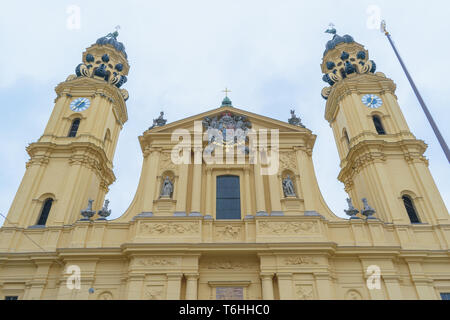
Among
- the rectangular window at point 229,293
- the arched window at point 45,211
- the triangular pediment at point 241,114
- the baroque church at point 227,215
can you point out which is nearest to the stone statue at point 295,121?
the baroque church at point 227,215

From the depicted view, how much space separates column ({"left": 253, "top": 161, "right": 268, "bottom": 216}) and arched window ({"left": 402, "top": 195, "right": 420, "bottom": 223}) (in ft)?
23.2

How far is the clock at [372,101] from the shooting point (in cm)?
2084

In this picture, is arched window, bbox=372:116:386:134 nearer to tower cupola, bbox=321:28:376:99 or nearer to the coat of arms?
tower cupola, bbox=321:28:376:99

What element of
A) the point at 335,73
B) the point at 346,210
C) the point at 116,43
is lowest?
the point at 346,210

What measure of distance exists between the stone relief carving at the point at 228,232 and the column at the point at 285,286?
2389 millimetres

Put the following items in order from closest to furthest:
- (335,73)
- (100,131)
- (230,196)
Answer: (230,196), (100,131), (335,73)

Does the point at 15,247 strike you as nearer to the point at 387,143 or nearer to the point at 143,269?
the point at 143,269

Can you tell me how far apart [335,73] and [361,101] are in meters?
4.01

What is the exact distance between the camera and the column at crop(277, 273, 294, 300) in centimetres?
1288

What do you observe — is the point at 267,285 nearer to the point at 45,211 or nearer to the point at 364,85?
the point at 45,211

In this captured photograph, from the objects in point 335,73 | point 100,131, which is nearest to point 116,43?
point 100,131

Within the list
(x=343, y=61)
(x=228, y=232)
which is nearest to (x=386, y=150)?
(x=343, y=61)

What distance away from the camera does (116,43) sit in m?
25.9

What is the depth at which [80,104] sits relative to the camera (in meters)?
20.7
